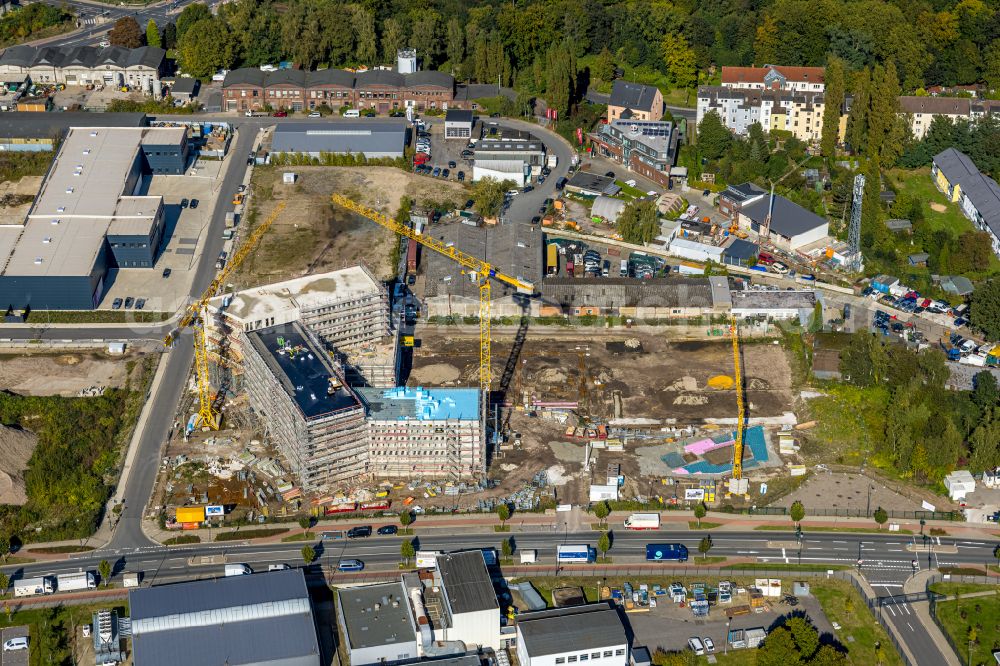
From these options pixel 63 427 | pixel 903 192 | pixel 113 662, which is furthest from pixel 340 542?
pixel 903 192

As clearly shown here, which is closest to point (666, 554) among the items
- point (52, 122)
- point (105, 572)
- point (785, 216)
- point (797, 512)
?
point (797, 512)

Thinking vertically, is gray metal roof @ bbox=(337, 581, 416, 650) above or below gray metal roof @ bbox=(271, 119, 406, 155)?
below

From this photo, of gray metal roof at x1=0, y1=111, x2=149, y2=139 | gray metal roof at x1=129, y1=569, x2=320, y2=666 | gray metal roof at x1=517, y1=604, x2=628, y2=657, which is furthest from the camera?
gray metal roof at x1=0, y1=111, x2=149, y2=139

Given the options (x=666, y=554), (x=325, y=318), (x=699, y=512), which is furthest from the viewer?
(x=325, y=318)

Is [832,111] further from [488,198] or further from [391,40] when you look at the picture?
[391,40]

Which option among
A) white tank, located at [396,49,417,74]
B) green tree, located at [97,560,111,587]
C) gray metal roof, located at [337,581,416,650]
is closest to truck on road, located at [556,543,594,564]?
gray metal roof, located at [337,581,416,650]

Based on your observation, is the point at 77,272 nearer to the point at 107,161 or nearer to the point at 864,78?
the point at 107,161

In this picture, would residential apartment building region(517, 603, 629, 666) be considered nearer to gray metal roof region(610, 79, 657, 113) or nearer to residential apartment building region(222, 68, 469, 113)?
gray metal roof region(610, 79, 657, 113)
